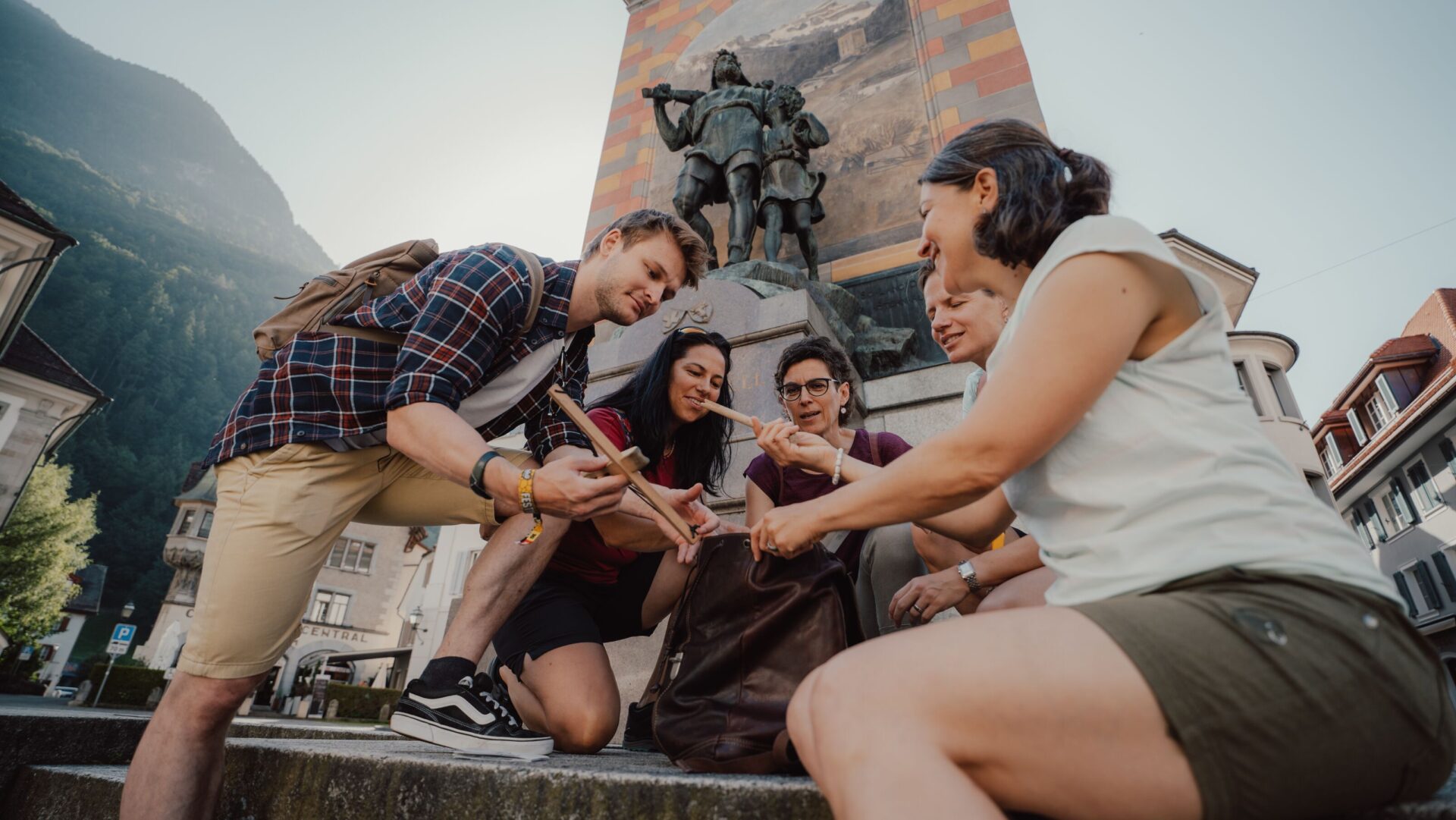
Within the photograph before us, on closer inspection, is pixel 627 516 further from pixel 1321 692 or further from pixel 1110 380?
pixel 1321 692

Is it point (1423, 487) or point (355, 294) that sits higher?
point (1423, 487)

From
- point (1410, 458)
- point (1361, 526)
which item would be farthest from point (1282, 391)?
point (1361, 526)

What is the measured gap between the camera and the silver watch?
6.32 ft

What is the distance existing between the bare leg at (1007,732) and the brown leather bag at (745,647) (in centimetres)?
66

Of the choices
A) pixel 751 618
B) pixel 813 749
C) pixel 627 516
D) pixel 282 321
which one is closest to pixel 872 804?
pixel 813 749

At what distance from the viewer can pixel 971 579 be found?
6.34ft

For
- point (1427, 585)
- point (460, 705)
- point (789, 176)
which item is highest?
point (789, 176)

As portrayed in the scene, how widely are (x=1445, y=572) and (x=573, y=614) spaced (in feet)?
76.1

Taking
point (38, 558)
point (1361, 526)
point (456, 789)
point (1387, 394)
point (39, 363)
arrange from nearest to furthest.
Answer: point (456, 789)
point (39, 363)
point (1387, 394)
point (1361, 526)
point (38, 558)

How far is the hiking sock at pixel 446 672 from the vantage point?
1.62 m

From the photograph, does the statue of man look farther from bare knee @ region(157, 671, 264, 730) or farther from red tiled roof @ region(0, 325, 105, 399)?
red tiled roof @ region(0, 325, 105, 399)

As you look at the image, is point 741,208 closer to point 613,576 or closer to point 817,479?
point 817,479

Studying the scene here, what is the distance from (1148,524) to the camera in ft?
2.56

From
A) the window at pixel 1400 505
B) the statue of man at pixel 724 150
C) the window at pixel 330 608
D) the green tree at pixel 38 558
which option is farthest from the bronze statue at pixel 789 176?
the window at pixel 330 608
